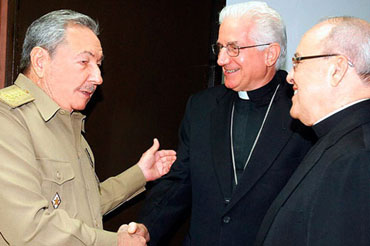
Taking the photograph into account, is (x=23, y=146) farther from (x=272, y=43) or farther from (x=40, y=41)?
(x=272, y=43)

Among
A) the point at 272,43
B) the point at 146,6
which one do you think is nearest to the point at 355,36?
the point at 272,43

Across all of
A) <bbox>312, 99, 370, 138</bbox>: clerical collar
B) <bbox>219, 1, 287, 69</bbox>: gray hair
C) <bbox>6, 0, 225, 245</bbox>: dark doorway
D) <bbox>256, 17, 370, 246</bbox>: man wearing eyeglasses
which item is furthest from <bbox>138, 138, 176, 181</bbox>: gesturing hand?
<bbox>312, 99, 370, 138</bbox>: clerical collar

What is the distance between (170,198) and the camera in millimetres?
2264

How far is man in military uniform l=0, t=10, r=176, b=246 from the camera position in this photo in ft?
5.28

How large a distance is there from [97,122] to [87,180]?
2.03 feet

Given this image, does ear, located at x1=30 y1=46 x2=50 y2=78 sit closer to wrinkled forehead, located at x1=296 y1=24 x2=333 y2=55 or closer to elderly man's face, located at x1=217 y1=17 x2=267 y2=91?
elderly man's face, located at x1=217 y1=17 x2=267 y2=91

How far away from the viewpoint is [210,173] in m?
2.15

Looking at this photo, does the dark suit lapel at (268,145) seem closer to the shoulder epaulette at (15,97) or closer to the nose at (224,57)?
→ the nose at (224,57)

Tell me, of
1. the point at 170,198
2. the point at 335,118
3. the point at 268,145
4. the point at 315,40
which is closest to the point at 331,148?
the point at 335,118

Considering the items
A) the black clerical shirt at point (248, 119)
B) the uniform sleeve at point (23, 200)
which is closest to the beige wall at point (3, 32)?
the uniform sleeve at point (23, 200)

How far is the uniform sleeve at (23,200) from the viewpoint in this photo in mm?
1592

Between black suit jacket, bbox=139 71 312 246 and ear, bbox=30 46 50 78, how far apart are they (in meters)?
0.76

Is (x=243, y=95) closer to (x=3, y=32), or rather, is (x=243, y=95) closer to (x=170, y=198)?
(x=170, y=198)

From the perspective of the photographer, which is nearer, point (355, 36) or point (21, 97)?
point (355, 36)
